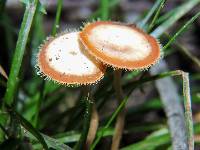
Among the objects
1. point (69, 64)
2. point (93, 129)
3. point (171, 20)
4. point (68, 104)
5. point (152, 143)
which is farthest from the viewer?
point (68, 104)

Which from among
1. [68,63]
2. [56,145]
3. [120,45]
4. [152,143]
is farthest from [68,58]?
[152,143]

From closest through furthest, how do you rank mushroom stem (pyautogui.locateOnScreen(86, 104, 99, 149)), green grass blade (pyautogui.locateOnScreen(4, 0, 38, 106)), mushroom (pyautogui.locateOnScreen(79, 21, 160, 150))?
mushroom (pyautogui.locateOnScreen(79, 21, 160, 150)) → green grass blade (pyautogui.locateOnScreen(4, 0, 38, 106)) → mushroom stem (pyautogui.locateOnScreen(86, 104, 99, 149))

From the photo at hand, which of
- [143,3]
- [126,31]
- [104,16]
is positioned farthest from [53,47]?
[143,3]

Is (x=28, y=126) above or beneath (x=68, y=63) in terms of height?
beneath

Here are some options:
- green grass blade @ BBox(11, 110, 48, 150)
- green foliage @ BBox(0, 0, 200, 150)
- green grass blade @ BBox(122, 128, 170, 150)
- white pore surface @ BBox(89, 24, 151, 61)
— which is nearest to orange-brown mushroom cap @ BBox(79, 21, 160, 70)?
white pore surface @ BBox(89, 24, 151, 61)

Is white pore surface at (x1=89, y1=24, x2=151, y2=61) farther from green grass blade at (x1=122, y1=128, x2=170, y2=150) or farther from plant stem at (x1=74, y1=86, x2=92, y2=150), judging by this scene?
green grass blade at (x1=122, y1=128, x2=170, y2=150)

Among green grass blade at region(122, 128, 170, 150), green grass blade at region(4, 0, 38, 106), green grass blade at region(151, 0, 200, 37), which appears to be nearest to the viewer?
green grass blade at region(4, 0, 38, 106)

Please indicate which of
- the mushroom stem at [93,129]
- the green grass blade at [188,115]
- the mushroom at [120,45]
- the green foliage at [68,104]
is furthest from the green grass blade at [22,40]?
the green grass blade at [188,115]

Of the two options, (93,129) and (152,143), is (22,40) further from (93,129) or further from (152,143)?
(152,143)
